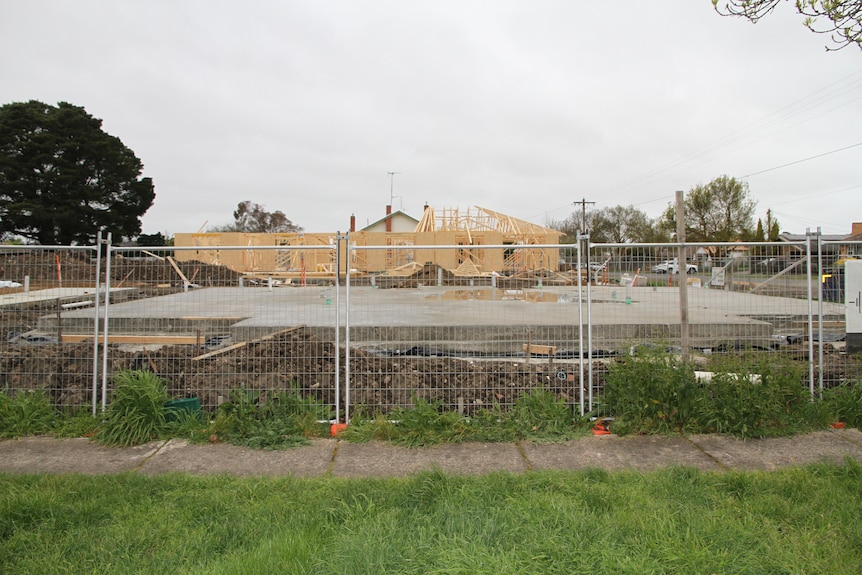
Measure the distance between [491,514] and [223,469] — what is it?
91.8 inches

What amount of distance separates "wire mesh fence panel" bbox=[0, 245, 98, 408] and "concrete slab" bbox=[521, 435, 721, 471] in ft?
14.5

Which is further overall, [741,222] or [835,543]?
[741,222]

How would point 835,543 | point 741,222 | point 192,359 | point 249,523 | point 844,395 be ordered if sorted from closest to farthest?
point 835,543 → point 249,523 → point 844,395 → point 192,359 → point 741,222

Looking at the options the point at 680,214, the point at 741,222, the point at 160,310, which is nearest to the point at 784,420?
the point at 680,214

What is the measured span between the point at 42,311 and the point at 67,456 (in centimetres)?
183

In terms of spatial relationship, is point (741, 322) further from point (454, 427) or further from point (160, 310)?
point (160, 310)

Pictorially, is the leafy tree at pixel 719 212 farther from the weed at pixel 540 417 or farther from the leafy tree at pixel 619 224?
the weed at pixel 540 417

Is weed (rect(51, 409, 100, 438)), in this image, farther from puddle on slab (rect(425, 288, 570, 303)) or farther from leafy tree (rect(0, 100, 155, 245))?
leafy tree (rect(0, 100, 155, 245))

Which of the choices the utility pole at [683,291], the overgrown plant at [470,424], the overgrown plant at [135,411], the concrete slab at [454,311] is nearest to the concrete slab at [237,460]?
the overgrown plant at [135,411]

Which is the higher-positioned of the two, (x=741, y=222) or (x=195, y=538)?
(x=741, y=222)

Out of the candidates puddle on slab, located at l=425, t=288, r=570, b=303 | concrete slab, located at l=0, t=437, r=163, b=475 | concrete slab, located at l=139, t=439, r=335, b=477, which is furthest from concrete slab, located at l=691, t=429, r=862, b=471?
concrete slab, located at l=0, t=437, r=163, b=475

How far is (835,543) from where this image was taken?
291 cm

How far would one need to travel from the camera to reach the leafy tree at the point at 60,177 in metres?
38.9

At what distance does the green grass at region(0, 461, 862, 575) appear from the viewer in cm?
266
